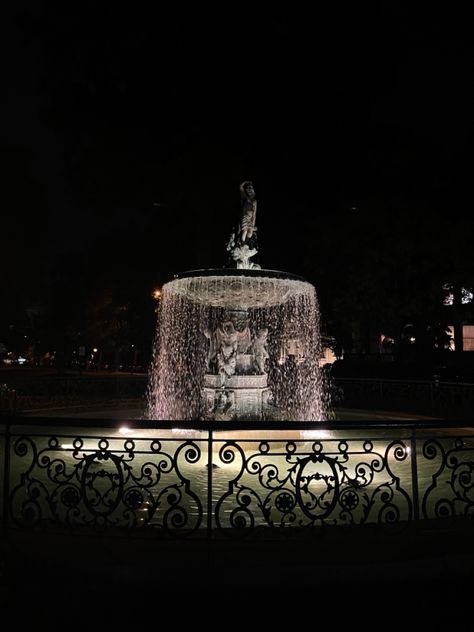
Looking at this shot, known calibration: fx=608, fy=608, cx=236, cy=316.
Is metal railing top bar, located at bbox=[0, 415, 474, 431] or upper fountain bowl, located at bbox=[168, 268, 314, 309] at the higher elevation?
upper fountain bowl, located at bbox=[168, 268, 314, 309]

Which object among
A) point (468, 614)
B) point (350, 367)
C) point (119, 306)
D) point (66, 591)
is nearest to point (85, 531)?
point (66, 591)

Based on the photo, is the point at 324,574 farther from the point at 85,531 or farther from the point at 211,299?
the point at 211,299

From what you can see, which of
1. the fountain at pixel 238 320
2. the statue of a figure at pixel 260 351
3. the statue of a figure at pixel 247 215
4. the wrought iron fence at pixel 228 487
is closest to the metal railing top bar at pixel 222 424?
the wrought iron fence at pixel 228 487

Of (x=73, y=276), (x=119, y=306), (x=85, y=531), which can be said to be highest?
(x=73, y=276)

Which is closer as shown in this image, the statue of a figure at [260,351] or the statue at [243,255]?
the statue of a figure at [260,351]

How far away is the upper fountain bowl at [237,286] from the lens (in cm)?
1270

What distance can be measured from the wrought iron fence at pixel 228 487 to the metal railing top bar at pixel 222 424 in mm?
13

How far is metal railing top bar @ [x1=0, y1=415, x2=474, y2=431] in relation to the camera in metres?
5.35

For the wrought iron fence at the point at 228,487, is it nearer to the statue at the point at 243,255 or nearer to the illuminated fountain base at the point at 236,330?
the illuminated fountain base at the point at 236,330

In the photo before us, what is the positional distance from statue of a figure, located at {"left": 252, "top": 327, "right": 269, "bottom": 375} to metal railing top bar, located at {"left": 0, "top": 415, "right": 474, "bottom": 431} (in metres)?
8.45

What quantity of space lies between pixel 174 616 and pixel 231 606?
0.43 m

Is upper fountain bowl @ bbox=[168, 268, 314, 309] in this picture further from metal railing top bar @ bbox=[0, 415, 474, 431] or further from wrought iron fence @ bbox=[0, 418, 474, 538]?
metal railing top bar @ bbox=[0, 415, 474, 431]

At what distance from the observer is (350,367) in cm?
3156

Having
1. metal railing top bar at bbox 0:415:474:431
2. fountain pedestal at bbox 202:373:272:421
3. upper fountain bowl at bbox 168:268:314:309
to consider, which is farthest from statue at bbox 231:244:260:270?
metal railing top bar at bbox 0:415:474:431
